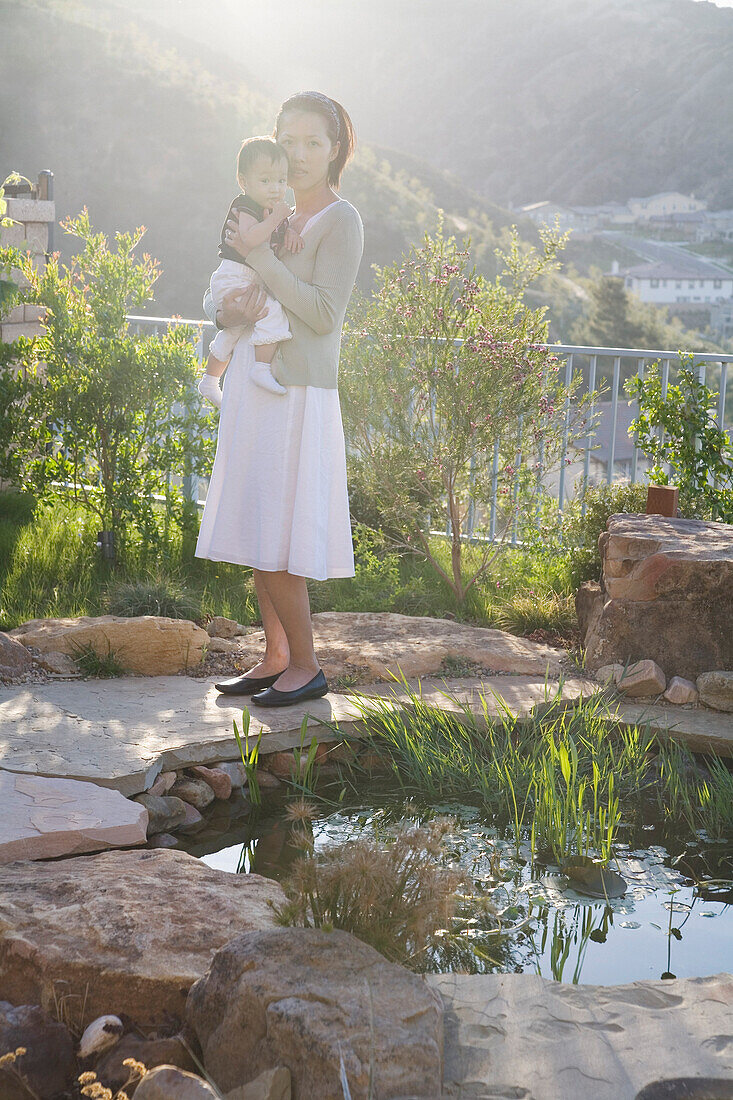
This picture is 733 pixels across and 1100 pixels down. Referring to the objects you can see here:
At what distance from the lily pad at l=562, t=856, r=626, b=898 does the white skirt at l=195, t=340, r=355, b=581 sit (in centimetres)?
121

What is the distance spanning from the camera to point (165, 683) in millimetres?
3926

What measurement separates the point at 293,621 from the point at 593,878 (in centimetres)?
137

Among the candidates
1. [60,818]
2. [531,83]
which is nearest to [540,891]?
[60,818]

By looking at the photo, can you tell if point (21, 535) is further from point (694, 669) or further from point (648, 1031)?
point (648, 1031)

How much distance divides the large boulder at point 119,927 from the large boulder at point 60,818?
0.34 feet

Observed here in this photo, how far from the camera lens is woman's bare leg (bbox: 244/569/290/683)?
3689 millimetres

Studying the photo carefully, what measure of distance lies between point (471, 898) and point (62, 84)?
39.1 m

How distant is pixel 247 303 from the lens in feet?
11.0

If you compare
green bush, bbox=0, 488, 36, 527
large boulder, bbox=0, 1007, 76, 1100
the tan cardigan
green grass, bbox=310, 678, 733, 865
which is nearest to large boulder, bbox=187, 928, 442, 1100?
large boulder, bbox=0, 1007, 76, 1100

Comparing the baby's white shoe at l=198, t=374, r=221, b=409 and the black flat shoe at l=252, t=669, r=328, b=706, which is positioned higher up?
the baby's white shoe at l=198, t=374, r=221, b=409

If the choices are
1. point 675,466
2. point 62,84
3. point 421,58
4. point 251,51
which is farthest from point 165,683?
point 421,58

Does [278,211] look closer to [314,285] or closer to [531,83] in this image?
[314,285]

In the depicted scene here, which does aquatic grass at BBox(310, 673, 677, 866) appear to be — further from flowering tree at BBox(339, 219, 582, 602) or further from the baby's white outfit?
flowering tree at BBox(339, 219, 582, 602)

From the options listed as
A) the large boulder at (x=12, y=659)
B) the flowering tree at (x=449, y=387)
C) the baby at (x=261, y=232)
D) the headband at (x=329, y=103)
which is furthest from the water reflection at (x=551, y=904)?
the flowering tree at (x=449, y=387)
